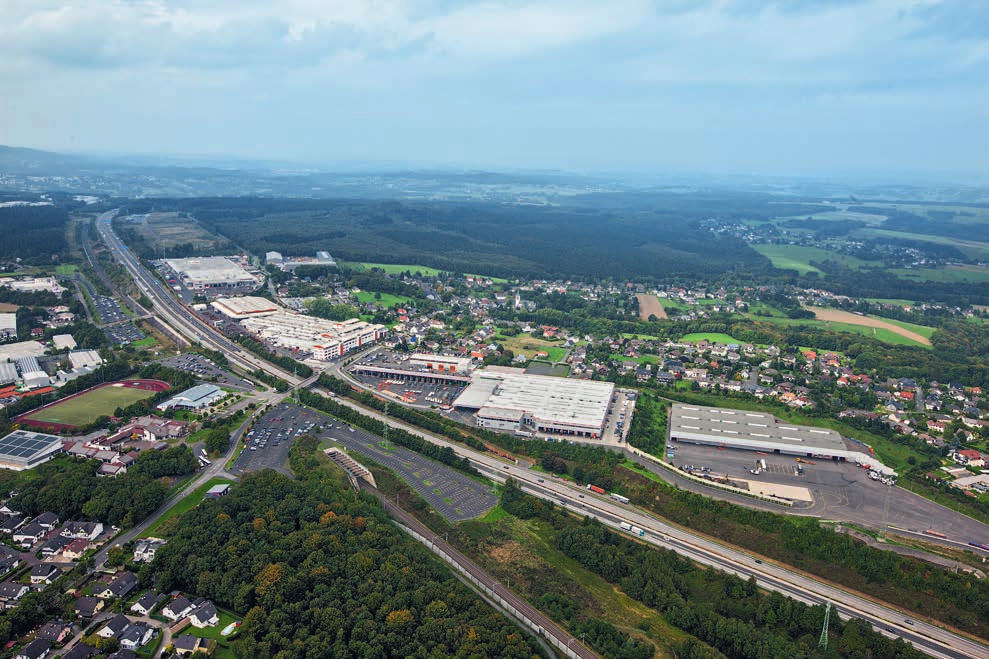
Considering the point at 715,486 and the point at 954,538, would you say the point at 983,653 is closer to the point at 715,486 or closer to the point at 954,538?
the point at 954,538

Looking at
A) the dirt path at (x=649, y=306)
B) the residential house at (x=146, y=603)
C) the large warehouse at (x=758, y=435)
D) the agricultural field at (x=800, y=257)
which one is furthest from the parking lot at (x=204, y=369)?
the agricultural field at (x=800, y=257)

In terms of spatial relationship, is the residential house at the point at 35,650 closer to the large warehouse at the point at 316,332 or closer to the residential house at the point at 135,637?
the residential house at the point at 135,637

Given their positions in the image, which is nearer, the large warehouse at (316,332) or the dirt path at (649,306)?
the large warehouse at (316,332)

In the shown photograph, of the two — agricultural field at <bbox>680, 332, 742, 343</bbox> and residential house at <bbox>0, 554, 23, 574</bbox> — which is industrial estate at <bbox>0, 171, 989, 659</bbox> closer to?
residential house at <bbox>0, 554, 23, 574</bbox>

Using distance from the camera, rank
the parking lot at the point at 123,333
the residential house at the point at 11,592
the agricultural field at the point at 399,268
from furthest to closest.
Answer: the agricultural field at the point at 399,268
the parking lot at the point at 123,333
the residential house at the point at 11,592

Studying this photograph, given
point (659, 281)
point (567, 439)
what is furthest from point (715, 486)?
point (659, 281)
